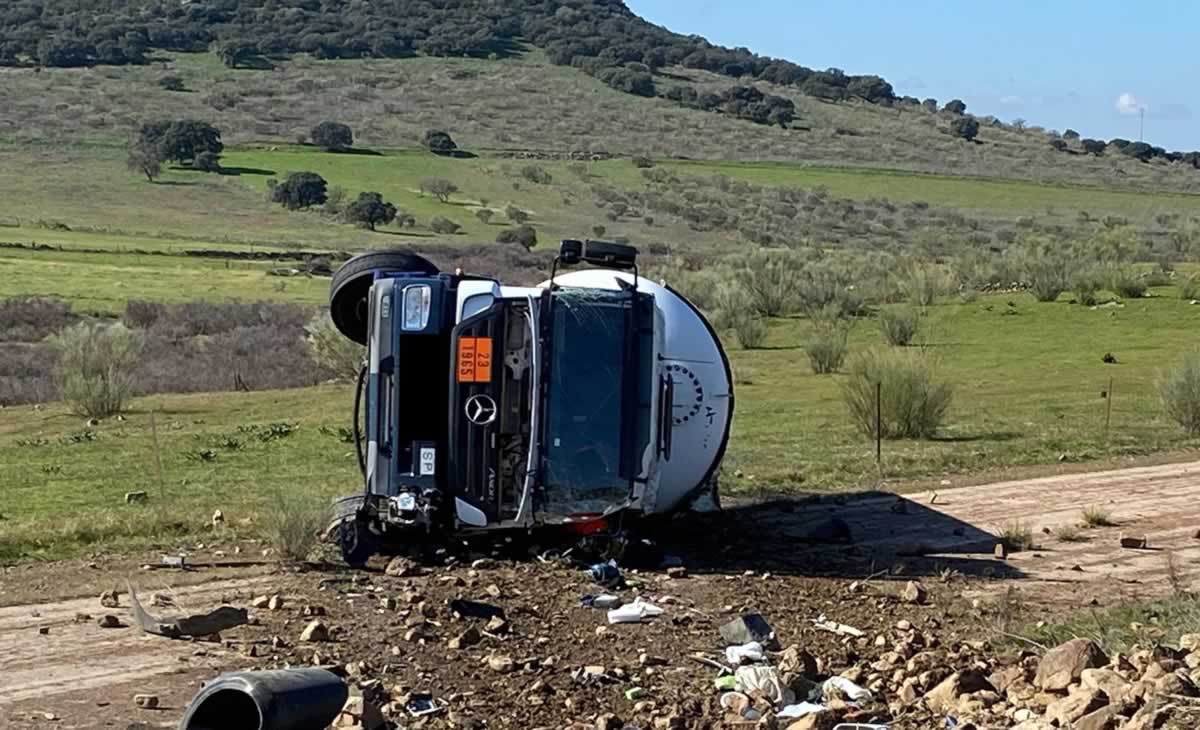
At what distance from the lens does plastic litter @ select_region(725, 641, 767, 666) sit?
1004cm

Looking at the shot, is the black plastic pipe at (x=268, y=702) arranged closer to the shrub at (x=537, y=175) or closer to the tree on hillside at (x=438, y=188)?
the tree on hillside at (x=438, y=188)

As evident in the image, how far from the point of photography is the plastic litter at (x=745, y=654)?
10.0m

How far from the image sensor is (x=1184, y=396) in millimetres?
24328

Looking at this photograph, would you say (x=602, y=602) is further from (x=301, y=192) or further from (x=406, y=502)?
(x=301, y=192)

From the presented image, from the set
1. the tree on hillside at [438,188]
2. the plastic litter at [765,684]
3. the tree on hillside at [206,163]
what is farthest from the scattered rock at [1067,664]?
the tree on hillside at [206,163]

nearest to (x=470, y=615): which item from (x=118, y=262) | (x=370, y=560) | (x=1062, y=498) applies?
(x=370, y=560)

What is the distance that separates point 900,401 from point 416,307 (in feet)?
41.7

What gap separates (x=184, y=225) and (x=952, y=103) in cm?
10506

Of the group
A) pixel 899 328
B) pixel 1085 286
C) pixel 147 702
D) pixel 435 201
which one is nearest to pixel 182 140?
pixel 435 201

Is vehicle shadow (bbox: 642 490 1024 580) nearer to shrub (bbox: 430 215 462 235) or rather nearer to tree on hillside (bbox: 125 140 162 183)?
shrub (bbox: 430 215 462 235)

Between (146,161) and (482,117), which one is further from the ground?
(482,117)

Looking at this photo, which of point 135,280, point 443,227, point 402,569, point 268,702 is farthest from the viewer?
point 443,227

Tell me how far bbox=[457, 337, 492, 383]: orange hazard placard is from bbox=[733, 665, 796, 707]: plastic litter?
3.71 meters

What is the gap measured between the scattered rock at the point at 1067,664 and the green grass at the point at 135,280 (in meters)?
40.7
